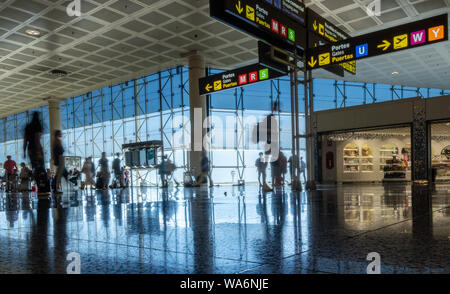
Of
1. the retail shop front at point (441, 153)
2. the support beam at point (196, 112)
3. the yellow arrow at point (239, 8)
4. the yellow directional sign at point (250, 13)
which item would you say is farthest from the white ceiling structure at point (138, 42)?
the yellow arrow at point (239, 8)

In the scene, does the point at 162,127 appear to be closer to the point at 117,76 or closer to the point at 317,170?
the point at 117,76

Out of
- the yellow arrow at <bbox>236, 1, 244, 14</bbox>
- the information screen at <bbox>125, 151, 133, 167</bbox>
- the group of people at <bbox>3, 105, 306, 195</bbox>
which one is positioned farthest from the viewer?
the information screen at <bbox>125, 151, 133, 167</bbox>

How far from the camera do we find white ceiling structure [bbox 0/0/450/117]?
1148 cm

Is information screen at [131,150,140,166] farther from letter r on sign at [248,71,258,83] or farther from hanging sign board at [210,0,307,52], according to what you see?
hanging sign board at [210,0,307,52]

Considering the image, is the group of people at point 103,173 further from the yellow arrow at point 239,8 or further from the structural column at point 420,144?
the structural column at point 420,144

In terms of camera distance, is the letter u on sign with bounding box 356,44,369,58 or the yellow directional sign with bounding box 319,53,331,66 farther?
the yellow directional sign with bounding box 319,53,331,66

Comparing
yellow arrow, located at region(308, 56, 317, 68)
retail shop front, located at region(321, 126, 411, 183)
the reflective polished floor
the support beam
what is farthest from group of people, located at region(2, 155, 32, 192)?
retail shop front, located at region(321, 126, 411, 183)

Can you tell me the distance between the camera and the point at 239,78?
1002cm

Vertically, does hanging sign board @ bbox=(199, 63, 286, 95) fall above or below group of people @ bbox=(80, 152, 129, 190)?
above

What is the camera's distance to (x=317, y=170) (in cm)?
1683

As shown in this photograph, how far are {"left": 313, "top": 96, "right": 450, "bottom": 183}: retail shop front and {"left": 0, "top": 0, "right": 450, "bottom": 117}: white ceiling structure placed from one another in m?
3.08

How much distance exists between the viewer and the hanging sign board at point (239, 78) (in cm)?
940

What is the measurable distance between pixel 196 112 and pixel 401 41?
9.54 meters

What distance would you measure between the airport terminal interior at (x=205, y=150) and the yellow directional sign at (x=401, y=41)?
2.06m
